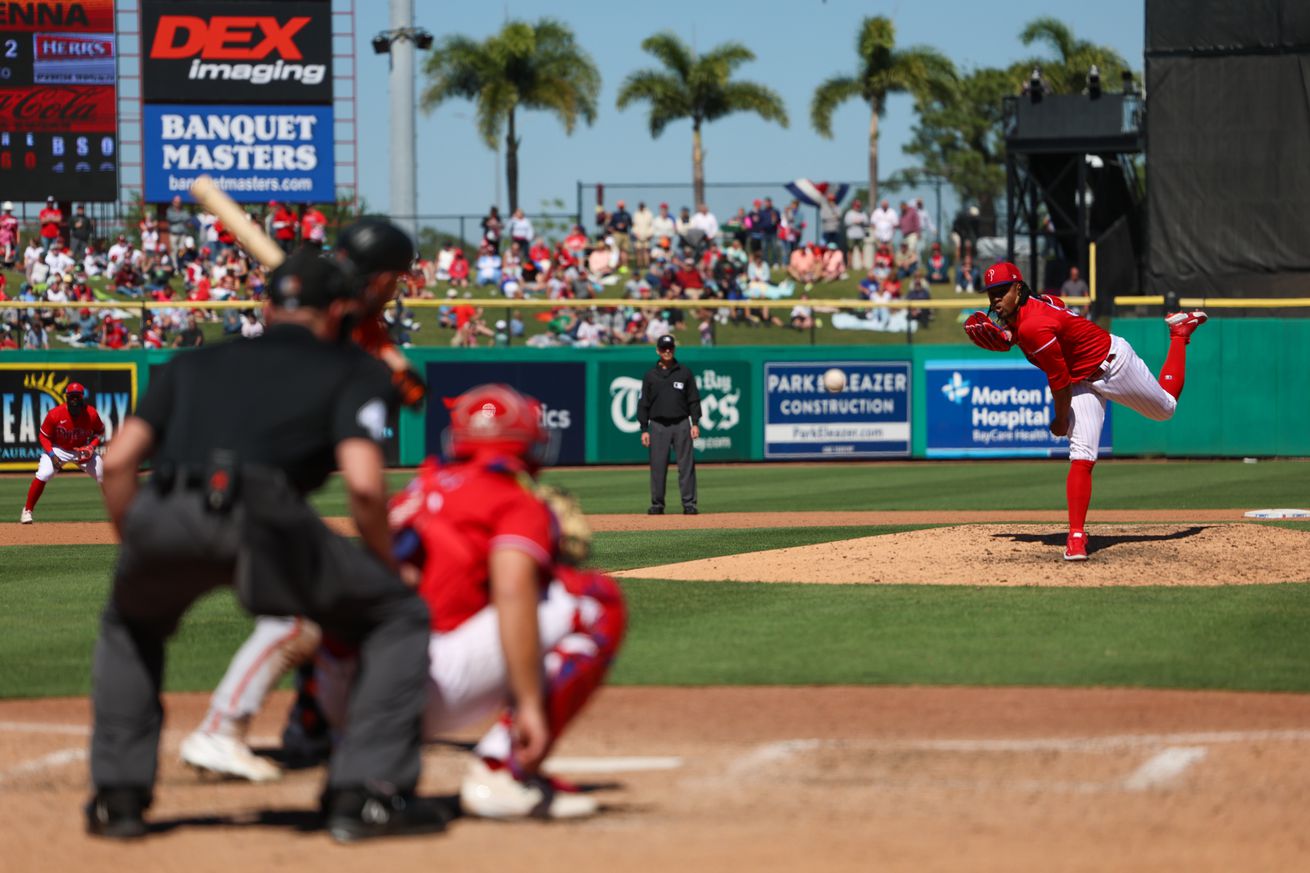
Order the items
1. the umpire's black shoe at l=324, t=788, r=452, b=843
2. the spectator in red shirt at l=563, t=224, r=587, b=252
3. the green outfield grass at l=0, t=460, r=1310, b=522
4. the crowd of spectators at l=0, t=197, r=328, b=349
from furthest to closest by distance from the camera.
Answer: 1. the spectator in red shirt at l=563, t=224, r=587, b=252
2. the crowd of spectators at l=0, t=197, r=328, b=349
3. the green outfield grass at l=0, t=460, r=1310, b=522
4. the umpire's black shoe at l=324, t=788, r=452, b=843

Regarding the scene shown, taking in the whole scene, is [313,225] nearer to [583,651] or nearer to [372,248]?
[372,248]

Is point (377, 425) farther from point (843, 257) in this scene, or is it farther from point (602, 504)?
point (843, 257)

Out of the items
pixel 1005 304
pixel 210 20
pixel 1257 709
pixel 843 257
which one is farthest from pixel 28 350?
pixel 1257 709

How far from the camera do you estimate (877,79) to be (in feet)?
171

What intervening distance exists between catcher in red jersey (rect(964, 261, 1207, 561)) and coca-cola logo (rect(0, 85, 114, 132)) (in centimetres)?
2599

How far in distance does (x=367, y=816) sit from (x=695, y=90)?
158 feet

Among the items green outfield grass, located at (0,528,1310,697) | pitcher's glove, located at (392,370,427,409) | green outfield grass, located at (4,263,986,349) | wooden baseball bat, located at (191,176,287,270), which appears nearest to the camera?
pitcher's glove, located at (392,370,427,409)

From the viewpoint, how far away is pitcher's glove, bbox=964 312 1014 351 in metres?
11.8

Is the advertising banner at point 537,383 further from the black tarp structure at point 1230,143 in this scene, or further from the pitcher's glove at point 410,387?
the pitcher's glove at point 410,387

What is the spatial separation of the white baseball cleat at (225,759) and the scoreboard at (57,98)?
30.4 metres

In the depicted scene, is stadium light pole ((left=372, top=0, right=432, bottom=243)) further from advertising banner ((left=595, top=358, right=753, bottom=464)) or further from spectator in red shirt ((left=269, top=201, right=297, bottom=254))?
advertising banner ((left=595, top=358, right=753, bottom=464))

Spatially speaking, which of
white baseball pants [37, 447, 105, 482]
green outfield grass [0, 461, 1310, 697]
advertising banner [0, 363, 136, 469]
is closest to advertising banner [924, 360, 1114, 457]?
advertising banner [0, 363, 136, 469]

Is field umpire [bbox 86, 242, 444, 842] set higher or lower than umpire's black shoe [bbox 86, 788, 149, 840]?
higher

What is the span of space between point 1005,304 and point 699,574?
9.29 feet
